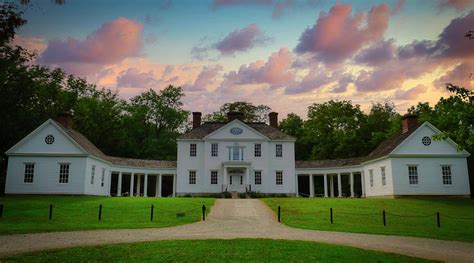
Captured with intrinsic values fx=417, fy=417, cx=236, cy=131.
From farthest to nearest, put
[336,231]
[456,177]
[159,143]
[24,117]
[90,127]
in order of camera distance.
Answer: [159,143] → [90,127] → [24,117] → [456,177] → [336,231]

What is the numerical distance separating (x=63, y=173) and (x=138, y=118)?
2273 cm

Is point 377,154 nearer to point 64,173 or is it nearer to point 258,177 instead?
point 258,177

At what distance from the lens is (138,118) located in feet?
191

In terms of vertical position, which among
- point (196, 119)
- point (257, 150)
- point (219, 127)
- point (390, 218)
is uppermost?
point (196, 119)

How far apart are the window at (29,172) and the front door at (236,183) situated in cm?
1854

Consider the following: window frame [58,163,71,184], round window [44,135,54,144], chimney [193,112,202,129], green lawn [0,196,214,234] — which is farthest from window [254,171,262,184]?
round window [44,135,54,144]

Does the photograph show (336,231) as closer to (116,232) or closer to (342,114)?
(116,232)

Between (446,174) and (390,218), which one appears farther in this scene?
(446,174)

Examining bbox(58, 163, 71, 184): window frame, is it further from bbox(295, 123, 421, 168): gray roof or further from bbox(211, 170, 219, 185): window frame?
bbox(295, 123, 421, 168): gray roof

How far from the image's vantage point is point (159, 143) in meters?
56.5

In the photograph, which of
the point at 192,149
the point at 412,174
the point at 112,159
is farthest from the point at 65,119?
the point at 412,174

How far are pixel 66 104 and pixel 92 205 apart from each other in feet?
100

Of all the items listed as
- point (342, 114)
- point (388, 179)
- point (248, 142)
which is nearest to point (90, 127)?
point (248, 142)

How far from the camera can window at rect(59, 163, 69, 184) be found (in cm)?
3597
